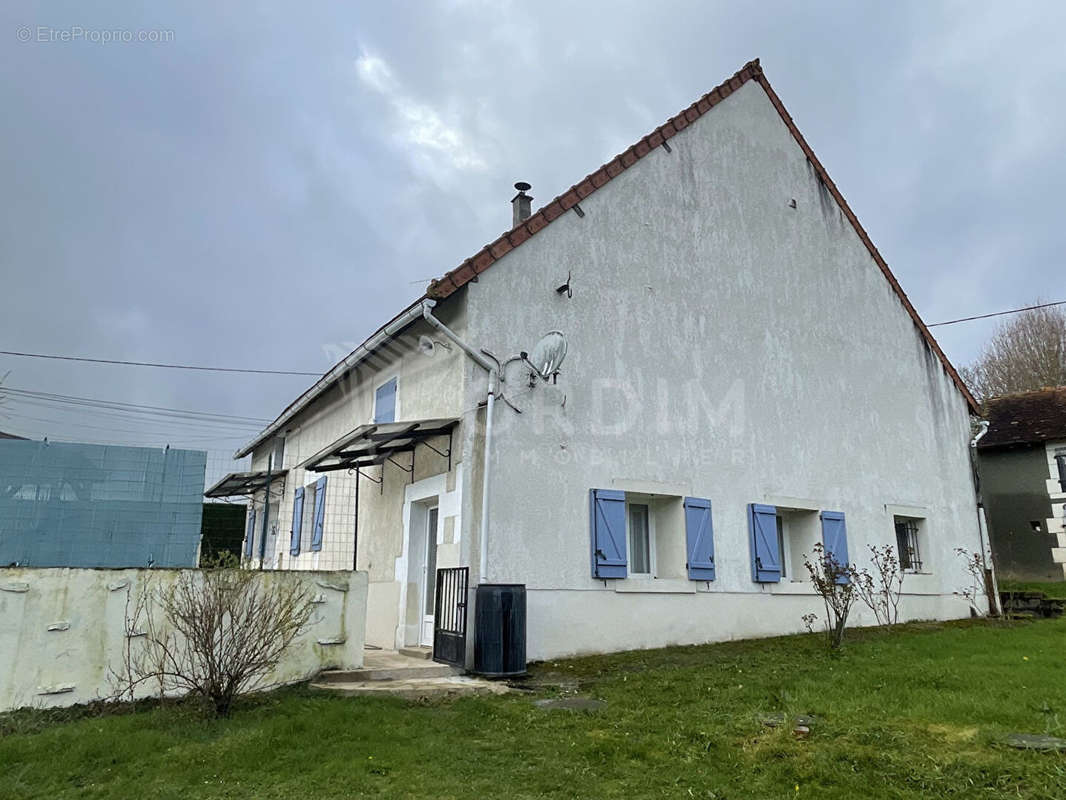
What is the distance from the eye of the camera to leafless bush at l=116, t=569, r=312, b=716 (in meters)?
5.52

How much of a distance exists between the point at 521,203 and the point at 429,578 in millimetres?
5653

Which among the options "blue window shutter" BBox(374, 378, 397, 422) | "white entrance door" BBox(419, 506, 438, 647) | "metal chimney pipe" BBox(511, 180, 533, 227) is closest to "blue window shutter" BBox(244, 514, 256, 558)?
"blue window shutter" BBox(374, 378, 397, 422)

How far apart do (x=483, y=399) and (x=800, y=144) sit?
8683 mm

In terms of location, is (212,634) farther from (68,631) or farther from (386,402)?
(386,402)

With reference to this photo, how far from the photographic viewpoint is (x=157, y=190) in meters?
13.8

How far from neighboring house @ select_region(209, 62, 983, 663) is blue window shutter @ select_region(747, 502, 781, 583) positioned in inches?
1.6

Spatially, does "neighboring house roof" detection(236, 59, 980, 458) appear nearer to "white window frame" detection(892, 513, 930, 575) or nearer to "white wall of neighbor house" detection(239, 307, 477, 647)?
"white wall of neighbor house" detection(239, 307, 477, 647)

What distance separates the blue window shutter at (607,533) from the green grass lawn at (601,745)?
2.06m

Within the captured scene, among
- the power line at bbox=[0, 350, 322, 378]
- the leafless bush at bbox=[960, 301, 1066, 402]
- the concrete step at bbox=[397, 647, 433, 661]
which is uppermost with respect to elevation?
the leafless bush at bbox=[960, 301, 1066, 402]

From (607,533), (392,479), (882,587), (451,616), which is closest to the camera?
(451,616)

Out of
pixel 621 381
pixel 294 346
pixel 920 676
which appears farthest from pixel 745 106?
pixel 294 346

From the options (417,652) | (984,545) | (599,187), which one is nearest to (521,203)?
(599,187)

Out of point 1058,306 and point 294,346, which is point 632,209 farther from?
point 1058,306

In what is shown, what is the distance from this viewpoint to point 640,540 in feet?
32.1
